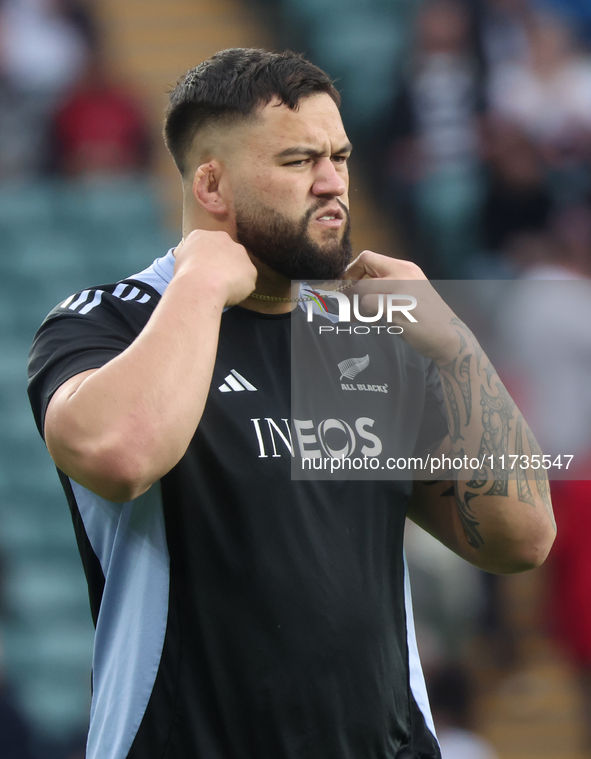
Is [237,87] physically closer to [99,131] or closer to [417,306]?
[417,306]

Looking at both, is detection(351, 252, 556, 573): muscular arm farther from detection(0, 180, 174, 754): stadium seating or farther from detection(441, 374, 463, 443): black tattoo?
detection(0, 180, 174, 754): stadium seating

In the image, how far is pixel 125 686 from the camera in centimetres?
156

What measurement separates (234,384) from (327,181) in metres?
0.42

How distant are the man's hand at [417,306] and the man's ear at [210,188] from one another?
297mm

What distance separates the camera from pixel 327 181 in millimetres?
1752

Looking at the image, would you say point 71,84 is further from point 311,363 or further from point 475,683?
point 311,363

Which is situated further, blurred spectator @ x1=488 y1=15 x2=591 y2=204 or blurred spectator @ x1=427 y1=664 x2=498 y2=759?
blurred spectator @ x1=488 y1=15 x2=591 y2=204

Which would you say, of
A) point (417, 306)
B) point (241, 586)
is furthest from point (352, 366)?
point (241, 586)

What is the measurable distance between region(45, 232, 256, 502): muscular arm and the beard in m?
0.27

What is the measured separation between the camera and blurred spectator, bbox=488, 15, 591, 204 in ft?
17.2

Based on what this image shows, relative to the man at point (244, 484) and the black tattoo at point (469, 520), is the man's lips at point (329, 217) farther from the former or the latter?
the black tattoo at point (469, 520)

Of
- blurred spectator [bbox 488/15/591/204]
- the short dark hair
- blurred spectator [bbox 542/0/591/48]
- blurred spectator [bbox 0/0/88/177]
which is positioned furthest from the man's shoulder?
blurred spectator [bbox 542/0/591/48]

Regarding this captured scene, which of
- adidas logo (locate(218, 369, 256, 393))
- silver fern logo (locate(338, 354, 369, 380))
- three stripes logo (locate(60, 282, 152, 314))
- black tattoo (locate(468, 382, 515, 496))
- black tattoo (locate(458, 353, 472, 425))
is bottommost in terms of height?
black tattoo (locate(468, 382, 515, 496))

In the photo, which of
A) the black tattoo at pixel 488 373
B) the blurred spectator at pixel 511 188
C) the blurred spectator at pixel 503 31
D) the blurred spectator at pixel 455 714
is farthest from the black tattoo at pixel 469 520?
the blurred spectator at pixel 503 31
